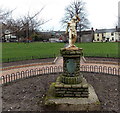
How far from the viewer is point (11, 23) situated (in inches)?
201

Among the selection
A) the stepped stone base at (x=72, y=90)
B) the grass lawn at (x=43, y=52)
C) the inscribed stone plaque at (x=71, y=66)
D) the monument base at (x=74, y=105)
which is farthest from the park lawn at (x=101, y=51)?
the monument base at (x=74, y=105)

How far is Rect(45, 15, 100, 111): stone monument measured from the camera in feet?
16.8

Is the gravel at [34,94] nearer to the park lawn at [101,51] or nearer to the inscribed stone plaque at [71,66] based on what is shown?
the inscribed stone plaque at [71,66]

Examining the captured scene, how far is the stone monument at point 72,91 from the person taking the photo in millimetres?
5121

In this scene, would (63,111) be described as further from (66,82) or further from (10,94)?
(10,94)

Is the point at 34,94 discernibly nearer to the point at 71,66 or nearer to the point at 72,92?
the point at 72,92

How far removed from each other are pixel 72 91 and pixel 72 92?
40 millimetres

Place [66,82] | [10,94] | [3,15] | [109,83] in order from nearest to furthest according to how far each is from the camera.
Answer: [3,15]
[66,82]
[10,94]
[109,83]

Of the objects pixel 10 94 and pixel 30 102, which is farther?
pixel 10 94

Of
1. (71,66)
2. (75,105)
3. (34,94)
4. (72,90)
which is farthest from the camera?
(34,94)

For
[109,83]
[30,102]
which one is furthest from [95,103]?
[109,83]

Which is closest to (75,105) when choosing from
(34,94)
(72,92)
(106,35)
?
(72,92)

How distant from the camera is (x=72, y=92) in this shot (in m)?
5.62

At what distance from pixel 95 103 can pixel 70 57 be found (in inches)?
80.8
